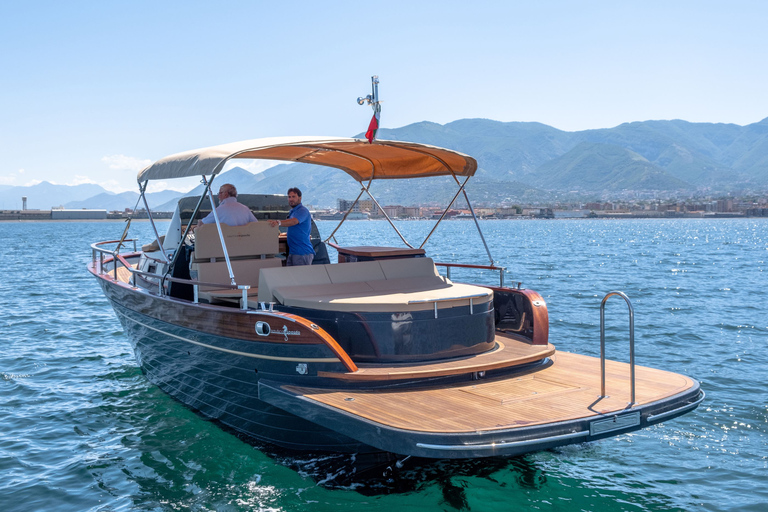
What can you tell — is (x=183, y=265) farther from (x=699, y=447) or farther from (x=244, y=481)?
(x=699, y=447)

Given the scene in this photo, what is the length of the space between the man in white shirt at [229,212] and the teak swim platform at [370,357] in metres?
0.13

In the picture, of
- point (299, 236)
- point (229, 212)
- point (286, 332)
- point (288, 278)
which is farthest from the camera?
point (299, 236)

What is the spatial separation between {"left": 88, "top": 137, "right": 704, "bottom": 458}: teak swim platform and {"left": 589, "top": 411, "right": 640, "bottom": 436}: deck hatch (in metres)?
0.01

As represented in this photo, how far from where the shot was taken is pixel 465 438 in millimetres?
4664

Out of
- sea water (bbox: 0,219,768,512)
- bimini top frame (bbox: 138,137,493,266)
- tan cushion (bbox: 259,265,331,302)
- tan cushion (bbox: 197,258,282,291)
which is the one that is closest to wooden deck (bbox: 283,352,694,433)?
sea water (bbox: 0,219,768,512)

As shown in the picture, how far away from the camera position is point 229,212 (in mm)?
7988

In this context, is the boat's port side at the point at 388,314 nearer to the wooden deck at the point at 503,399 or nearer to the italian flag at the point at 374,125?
the wooden deck at the point at 503,399

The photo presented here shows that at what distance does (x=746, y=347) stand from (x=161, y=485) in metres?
11.2

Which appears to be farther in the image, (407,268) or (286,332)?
(407,268)

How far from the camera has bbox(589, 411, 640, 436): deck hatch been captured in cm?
499

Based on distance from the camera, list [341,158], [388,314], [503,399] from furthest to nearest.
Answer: [341,158]
[388,314]
[503,399]

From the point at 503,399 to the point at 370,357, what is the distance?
1328 mm

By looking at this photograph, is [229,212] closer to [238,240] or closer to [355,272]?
[238,240]

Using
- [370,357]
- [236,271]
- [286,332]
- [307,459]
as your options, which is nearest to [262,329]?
[286,332]
